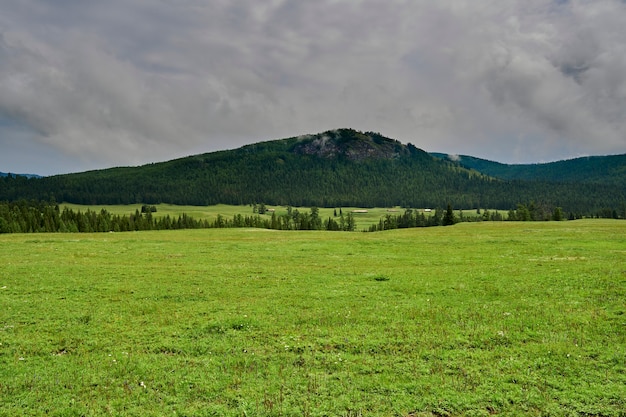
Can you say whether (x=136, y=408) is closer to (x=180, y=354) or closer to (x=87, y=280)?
(x=180, y=354)

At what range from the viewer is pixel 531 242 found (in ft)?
153

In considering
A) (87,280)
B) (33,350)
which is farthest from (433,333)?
(87,280)

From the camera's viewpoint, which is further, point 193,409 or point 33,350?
point 33,350

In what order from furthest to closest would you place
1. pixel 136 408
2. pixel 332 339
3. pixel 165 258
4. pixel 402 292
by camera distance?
pixel 165 258 → pixel 402 292 → pixel 332 339 → pixel 136 408

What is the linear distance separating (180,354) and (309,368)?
5.16 meters

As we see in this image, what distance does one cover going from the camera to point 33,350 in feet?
46.1

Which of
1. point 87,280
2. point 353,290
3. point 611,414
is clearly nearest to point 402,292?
point 353,290

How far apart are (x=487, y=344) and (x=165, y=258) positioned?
3296 cm

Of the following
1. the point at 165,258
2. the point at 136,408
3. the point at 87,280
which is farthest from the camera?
the point at 165,258

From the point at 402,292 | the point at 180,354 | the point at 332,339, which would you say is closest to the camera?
the point at 180,354

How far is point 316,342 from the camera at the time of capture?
47.7 ft

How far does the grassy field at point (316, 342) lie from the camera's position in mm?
10539

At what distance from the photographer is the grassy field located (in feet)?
34.6

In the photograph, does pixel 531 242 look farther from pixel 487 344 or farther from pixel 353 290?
pixel 487 344
